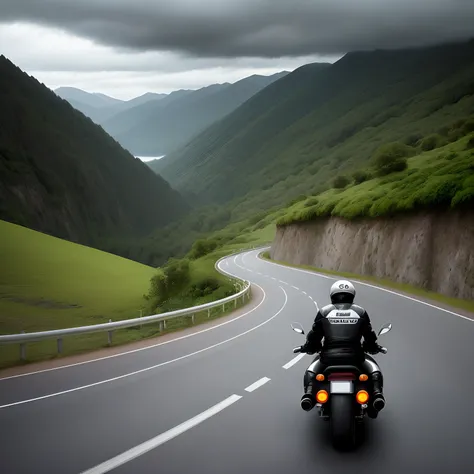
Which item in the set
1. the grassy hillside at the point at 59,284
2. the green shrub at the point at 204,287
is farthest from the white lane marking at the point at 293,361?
the green shrub at the point at 204,287

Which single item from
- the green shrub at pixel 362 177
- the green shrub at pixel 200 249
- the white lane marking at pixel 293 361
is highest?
the white lane marking at pixel 293 361

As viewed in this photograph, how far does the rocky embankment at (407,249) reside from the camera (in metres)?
32.0

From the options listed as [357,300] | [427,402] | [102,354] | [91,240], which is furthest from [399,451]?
[91,240]

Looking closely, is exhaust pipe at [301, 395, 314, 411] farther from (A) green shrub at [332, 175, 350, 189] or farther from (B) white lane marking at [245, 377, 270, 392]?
(A) green shrub at [332, 175, 350, 189]

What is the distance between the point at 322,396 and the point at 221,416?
204 centimetres

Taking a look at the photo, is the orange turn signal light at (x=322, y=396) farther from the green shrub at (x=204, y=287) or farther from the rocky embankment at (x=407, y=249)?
the green shrub at (x=204, y=287)

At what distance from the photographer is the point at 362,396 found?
7051 mm

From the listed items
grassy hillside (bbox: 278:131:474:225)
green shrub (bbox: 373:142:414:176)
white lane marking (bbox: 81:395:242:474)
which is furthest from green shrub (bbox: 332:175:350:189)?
white lane marking (bbox: 81:395:242:474)

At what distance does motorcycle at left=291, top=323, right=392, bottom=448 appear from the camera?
6941 millimetres

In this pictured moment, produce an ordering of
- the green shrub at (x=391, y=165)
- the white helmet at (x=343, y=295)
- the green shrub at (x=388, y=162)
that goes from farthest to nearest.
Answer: the green shrub at (x=388, y=162), the green shrub at (x=391, y=165), the white helmet at (x=343, y=295)

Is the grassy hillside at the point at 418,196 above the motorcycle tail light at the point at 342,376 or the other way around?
the other way around

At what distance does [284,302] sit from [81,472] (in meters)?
25.9

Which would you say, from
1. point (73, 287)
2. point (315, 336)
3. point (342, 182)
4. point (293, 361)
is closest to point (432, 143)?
point (342, 182)

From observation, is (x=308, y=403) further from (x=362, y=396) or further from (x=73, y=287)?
(x=73, y=287)
